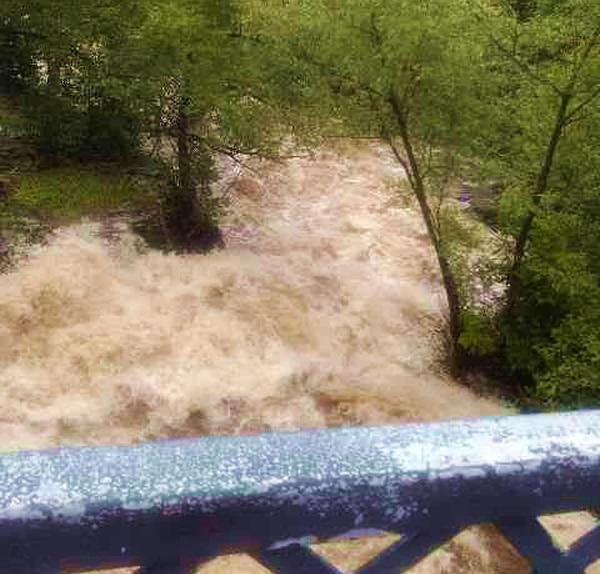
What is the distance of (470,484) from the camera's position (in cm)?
101

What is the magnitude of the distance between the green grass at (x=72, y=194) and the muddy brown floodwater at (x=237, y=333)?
81 centimetres

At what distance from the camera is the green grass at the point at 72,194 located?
13.6 m

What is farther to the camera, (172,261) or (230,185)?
(230,185)

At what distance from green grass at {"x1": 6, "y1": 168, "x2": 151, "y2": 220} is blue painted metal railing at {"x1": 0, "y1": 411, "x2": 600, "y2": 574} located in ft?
42.9

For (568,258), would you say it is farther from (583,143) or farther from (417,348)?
(417,348)

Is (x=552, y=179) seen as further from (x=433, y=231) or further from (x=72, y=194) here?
(x=72, y=194)

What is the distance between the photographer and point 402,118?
388 inches

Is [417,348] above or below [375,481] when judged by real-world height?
below

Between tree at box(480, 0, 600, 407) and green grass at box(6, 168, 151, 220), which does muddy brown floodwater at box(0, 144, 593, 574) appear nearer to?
green grass at box(6, 168, 151, 220)

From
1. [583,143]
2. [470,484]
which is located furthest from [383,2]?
[470,484]

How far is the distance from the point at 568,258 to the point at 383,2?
156 inches

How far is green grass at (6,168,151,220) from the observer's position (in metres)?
13.6

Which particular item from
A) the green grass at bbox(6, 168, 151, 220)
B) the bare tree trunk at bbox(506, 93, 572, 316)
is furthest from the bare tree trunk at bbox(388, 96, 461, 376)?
the green grass at bbox(6, 168, 151, 220)

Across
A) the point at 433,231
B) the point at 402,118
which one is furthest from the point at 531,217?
the point at 402,118
